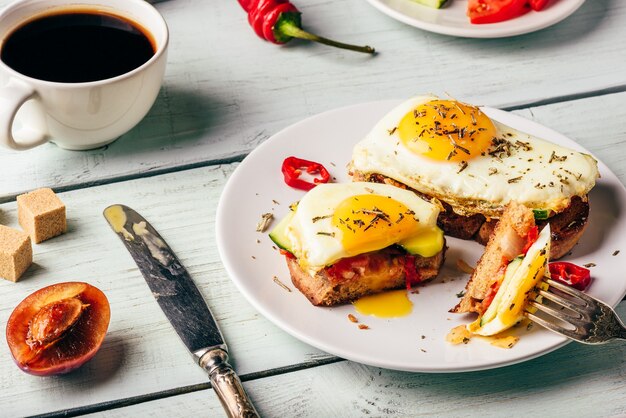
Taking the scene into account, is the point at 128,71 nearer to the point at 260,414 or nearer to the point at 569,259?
the point at 260,414

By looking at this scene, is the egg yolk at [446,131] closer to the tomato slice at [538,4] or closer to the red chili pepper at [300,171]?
the red chili pepper at [300,171]

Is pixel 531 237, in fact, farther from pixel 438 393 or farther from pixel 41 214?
pixel 41 214

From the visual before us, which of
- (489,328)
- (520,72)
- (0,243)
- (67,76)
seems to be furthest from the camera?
(520,72)

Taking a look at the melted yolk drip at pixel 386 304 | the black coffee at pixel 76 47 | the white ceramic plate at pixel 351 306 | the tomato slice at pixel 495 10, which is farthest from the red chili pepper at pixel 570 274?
the black coffee at pixel 76 47

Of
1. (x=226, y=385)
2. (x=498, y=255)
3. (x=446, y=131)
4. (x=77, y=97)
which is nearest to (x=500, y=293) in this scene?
(x=498, y=255)

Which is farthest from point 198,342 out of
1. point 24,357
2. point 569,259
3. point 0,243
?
point 569,259

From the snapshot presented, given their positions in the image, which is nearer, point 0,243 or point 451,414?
point 451,414

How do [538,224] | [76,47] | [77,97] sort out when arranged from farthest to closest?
[76,47] → [77,97] → [538,224]
